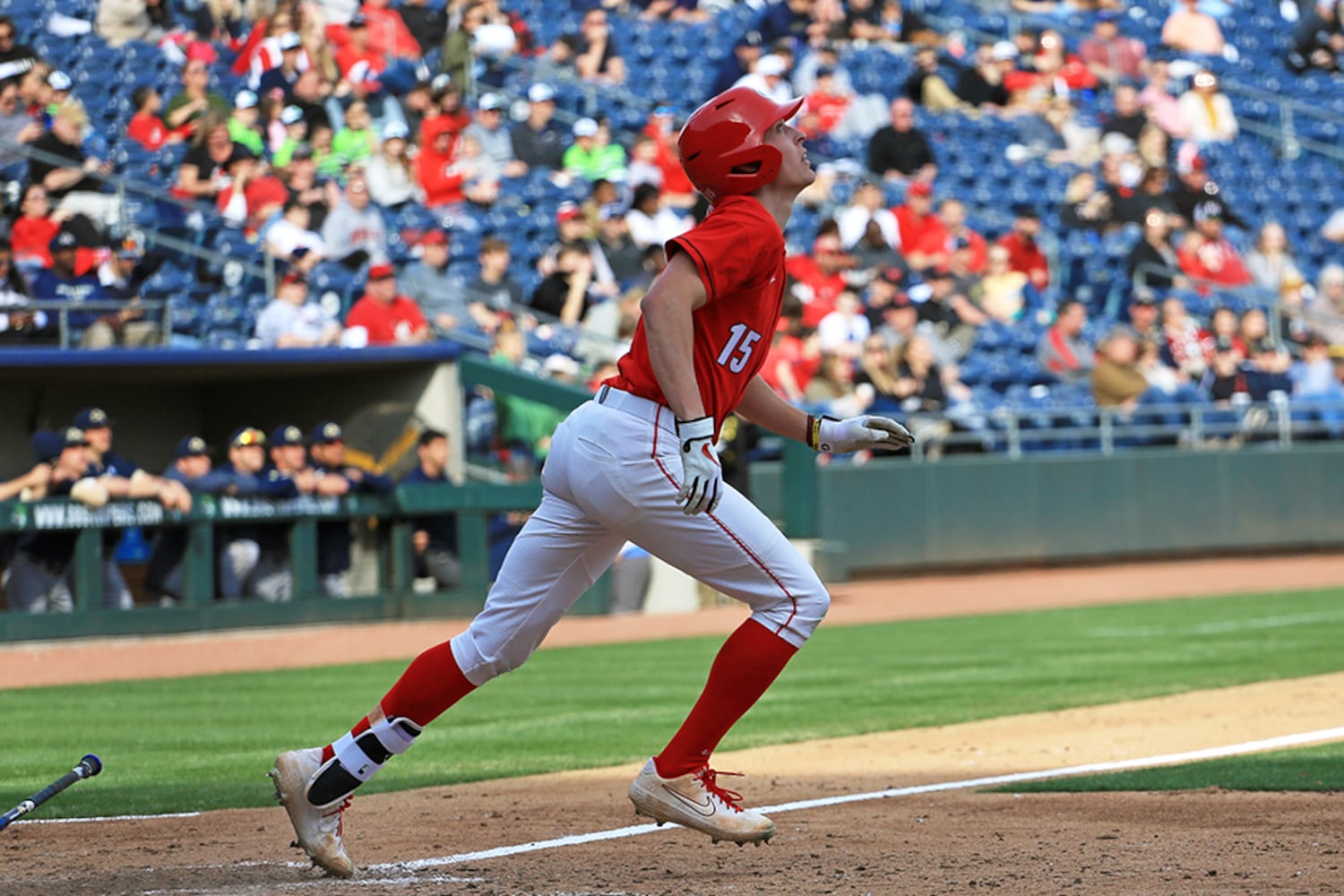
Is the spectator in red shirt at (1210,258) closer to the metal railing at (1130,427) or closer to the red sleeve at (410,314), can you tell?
the metal railing at (1130,427)

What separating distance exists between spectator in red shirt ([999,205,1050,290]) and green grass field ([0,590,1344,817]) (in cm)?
655

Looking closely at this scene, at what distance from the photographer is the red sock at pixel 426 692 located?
4461 mm

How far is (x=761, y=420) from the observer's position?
4898 millimetres

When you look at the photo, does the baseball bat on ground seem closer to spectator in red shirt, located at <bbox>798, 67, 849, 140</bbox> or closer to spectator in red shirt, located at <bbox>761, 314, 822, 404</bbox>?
spectator in red shirt, located at <bbox>761, 314, 822, 404</bbox>

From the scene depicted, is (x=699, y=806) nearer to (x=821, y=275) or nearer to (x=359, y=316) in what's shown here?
(x=359, y=316)

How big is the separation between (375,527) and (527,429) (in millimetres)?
1516

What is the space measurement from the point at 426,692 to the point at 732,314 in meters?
1.18

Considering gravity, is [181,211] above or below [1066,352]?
above

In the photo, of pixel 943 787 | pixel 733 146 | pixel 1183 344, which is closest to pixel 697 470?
pixel 733 146

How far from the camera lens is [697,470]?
4141 mm

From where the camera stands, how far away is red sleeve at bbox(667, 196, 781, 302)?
4.20 m

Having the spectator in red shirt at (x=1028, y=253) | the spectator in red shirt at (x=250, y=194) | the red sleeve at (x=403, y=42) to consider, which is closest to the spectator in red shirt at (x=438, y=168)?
the red sleeve at (x=403, y=42)

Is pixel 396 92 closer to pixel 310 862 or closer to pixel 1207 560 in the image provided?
pixel 1207 560

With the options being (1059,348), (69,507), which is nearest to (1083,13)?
(1059,348)
